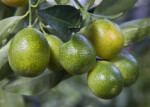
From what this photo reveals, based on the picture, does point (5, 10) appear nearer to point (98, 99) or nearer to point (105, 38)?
point (105, 38)

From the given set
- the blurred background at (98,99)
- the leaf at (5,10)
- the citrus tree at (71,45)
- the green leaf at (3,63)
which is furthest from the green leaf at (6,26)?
the blurred background at (98,99)

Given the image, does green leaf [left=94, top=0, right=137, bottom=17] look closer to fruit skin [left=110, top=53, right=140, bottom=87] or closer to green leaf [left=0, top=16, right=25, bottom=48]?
fruit skin [left=110, top=53, right=140, bottom=87]

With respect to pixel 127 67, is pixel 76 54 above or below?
above

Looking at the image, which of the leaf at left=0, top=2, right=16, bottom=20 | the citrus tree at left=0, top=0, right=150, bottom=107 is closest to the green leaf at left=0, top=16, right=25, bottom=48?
the citrus tree at left=0, top=0, right=150, bottom=107

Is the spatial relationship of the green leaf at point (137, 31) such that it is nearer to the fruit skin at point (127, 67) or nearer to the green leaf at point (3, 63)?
the fruit skin at point (127, 67)

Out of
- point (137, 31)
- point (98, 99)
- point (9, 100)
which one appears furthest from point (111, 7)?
point (98, 99)
